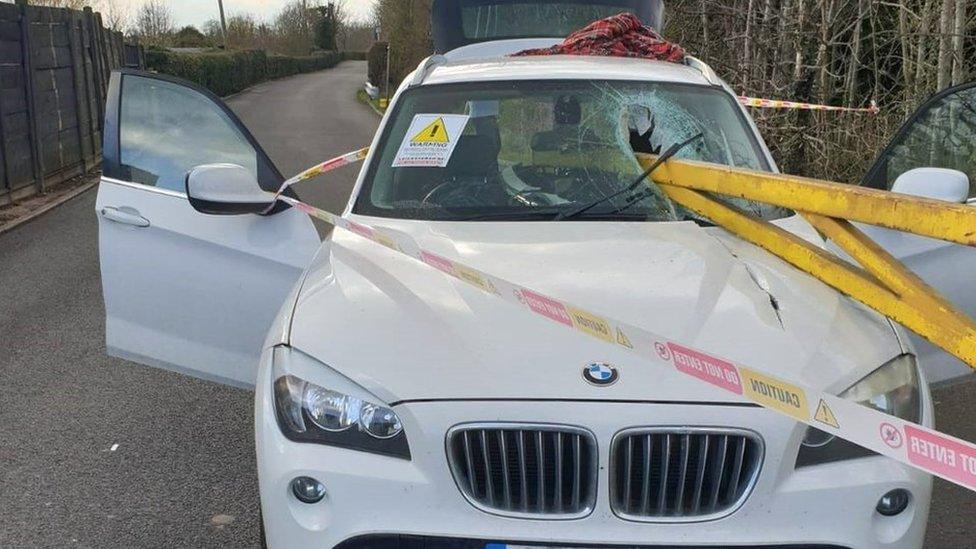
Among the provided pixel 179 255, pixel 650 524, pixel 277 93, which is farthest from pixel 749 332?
pixel 277 93

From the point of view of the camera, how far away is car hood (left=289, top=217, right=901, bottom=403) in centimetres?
261

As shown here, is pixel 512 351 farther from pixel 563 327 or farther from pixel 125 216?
pixel 125 216

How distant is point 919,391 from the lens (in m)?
2.76

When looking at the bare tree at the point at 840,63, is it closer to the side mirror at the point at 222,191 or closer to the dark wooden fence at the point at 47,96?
the side mirror at the point at 222,191

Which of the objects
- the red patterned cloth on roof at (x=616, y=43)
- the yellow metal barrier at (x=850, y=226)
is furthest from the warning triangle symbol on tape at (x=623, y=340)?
the red patterned cloth on roof at (x=616, y=43)

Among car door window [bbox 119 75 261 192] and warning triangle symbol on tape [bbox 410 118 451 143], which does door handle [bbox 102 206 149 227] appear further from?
warning triangle symbol on tape [bbox 410 118 451 143]


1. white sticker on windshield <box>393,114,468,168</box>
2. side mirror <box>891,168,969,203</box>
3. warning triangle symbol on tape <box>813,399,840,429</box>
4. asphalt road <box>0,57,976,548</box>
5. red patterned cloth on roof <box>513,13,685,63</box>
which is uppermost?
red patterned cloth on roof <box>513,13,685,63</box>

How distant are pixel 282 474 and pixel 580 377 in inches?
32.2

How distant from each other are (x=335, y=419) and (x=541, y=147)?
175 cm

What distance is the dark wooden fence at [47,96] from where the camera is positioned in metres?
12.3

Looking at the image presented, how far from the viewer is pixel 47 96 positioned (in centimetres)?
1388

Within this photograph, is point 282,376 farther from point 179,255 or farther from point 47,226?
point 47,226

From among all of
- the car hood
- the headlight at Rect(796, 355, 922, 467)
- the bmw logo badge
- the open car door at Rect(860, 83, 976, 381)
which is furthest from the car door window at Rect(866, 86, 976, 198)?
the bmw logo badge

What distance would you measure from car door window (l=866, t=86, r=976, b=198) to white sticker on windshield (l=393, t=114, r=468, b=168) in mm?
1762
